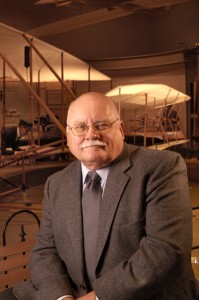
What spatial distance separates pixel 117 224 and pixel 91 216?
13 cm

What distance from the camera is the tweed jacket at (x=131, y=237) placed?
1.59 meters

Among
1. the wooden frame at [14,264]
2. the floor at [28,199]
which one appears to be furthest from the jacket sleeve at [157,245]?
the floor at [28,199]

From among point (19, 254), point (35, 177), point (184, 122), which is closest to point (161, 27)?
point (184, 122)

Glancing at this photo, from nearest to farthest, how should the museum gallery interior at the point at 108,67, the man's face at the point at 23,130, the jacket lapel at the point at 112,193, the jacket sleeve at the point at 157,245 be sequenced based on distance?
1. the jacket sleeve at the point at 157,245
2. the jacket lapel at the point at 112,193
3. the man's face at the point at 23,130
4. the museum gallery interior at the point at 108,67

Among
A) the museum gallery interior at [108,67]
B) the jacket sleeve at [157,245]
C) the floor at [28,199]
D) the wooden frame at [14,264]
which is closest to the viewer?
the jacket sleeve at [157,245]

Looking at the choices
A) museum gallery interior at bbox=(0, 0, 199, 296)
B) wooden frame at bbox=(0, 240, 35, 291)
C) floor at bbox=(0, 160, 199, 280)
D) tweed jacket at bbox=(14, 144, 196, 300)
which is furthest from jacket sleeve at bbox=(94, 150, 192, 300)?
→ museum gallery interior at bbox=(0, 0, 199, 296)

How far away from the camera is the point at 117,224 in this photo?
5.51 ft

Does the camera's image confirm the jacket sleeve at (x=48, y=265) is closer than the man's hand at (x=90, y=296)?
No

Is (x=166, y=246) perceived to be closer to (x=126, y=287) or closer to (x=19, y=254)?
(x=126, y=287)

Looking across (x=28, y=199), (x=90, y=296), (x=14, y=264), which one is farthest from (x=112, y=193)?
(x=28, y=199)

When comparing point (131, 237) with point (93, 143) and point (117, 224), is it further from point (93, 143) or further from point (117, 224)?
point (93, 143)

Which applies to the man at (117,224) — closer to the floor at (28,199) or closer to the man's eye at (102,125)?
the man's eye at (102,125)

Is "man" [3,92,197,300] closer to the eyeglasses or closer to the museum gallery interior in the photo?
the eyeglasses

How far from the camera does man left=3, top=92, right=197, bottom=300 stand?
5.24ft
